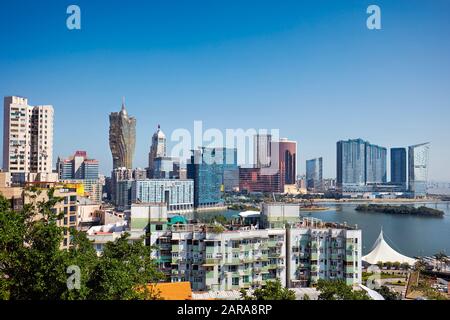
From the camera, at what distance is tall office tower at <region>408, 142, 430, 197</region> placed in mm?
16172

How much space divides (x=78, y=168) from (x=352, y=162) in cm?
1445

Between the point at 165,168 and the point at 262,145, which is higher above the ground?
the point at 262,145

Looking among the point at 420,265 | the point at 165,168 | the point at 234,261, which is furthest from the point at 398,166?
the point at 234,261

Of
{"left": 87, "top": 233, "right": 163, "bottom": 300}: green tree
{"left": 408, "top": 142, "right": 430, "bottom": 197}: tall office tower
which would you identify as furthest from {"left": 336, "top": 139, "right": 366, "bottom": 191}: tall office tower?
{"left": 87, "top": 233, "right": 163, "bottom": 300}: green tree

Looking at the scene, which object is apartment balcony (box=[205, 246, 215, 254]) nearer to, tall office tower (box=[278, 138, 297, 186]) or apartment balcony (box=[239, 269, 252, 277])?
apartment balcony (box=[239, 269, 252, 277])

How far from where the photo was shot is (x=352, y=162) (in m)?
19.6

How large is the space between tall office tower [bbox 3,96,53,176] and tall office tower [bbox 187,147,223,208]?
30.7 ft

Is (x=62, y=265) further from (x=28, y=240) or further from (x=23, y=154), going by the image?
(x=23, y=154)

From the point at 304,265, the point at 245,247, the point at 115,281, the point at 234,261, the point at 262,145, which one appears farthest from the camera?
the point at 262,145

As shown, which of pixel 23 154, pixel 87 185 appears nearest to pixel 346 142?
pixel 87 185

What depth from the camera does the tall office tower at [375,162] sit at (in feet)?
63.6

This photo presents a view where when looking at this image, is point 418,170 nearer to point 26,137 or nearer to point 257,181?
point 257,181

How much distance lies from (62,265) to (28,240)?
348 mm

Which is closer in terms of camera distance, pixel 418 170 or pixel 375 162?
pixel 418 170
